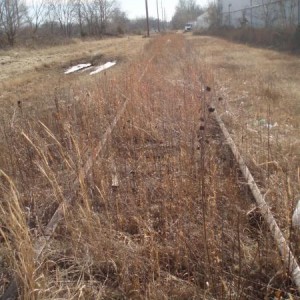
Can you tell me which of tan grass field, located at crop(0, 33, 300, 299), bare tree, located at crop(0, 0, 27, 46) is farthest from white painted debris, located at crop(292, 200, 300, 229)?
bare tree, located at crop(0, 0, 27, 46)

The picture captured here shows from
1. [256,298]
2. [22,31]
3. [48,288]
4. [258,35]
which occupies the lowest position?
[256,298]

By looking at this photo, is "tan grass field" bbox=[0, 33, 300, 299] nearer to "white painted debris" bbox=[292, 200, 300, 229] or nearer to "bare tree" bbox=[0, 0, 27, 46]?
"white painted debris" bbox=[292, 200, 300, 229]

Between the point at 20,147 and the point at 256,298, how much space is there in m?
3.55

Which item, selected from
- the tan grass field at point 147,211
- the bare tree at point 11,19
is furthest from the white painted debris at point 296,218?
the bare tree at point 11,19

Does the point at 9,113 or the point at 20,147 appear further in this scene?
the point at 9,113

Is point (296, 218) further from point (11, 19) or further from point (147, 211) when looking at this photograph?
point (11, 19)

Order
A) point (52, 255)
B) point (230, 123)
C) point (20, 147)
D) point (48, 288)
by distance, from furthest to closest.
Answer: point (230, 123)
point (20, 147)
point (52, 255)
point (48, 288)

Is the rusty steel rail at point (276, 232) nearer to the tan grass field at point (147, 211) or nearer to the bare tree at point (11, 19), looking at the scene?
the tan grass field at point (147, 211)

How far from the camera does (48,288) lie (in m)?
2.32

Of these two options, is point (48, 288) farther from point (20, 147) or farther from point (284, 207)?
point (20, 147)

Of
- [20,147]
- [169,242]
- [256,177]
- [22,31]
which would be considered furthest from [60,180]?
[22,31]

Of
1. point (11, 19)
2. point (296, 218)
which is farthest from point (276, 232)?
point (11, 19)

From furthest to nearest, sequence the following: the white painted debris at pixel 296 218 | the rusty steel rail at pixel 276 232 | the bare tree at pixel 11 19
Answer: the bare tree at pixel 11 19 → the white painted debris at pixel 296 218 → the rusty steel rail at pixel 276 232

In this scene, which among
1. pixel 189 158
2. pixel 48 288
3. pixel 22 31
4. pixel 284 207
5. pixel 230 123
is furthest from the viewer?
pixel 22 31
